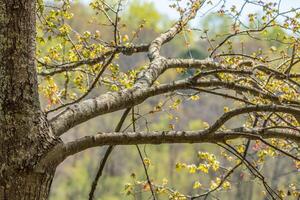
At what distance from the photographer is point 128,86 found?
11.6 ft

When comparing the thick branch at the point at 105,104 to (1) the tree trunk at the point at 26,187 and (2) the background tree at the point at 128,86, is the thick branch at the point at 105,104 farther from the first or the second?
(1) the tree trunk at the point at 26,187

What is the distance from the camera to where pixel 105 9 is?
3955 millimetres

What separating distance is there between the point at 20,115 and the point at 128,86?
152 centimetres

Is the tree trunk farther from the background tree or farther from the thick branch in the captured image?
the thick branch

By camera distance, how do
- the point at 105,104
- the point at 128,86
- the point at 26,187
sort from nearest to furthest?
1. the point at 26,187
2. the point at 105,104
3. the point at 128,86

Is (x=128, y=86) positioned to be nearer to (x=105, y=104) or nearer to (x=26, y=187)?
(x=105, y=104)

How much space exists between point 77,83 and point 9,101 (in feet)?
6.80

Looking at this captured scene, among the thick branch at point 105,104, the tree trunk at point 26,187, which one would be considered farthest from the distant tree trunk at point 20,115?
the thick branch at point 105,104

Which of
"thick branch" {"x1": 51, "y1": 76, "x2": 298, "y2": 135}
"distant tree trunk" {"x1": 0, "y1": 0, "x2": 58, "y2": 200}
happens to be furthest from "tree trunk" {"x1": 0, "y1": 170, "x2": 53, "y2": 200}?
"thick branch" {"x1": 51, "y1": 76, "x2": 298, "y2": 135}

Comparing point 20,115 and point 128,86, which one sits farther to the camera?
point 128,86

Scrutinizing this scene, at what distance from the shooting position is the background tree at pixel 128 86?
2.08m

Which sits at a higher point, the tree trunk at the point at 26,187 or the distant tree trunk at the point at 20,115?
the distant tree trunk at the point at 20,115

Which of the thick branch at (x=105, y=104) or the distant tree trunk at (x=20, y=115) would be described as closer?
the distant tree trunk at (x=20, y=115)

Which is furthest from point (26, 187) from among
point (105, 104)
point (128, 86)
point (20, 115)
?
point (128, 86)
